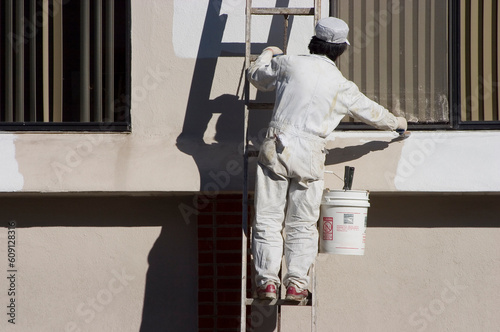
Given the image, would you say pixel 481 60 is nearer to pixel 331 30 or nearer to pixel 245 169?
pixel 331 30

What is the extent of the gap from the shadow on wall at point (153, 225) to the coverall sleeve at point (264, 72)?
102 cm

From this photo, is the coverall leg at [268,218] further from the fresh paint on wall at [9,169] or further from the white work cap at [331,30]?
the fresh paint on wall at [9,169]

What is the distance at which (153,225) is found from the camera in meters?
5.26

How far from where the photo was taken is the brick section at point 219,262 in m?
5.18

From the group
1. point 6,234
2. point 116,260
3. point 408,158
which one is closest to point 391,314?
point 408,158

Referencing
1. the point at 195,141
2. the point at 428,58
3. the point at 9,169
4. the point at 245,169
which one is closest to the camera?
the point at 245,169

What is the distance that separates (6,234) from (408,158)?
2.76m

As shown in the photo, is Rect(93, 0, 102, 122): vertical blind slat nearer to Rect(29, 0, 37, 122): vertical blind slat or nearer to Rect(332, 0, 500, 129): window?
Rect(29, 0, 37, 122): vertical blind slat

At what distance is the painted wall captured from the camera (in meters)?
5.10

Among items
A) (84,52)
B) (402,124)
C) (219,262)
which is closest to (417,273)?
(402,124)

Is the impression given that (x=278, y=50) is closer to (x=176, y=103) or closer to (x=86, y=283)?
(x=176, y=103)

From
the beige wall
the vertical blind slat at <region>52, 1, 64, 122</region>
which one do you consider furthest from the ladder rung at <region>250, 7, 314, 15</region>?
the vertical blind slat at <region>52, 1, 64, 122</region>

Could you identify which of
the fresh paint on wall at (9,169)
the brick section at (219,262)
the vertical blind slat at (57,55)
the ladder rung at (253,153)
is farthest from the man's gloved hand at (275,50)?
the fresh paint on wall at (9,169)

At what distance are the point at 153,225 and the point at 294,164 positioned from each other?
1268 mm
